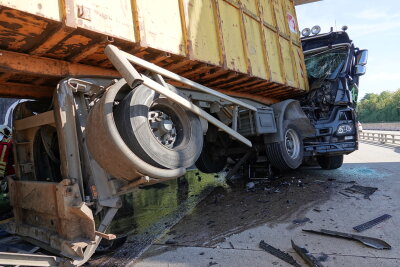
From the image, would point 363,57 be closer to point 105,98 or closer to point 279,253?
point 279,253

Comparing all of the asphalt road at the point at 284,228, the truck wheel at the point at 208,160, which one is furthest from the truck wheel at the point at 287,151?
the truck wheel at the point at 208,160

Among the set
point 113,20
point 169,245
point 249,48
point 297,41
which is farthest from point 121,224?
point 297,41

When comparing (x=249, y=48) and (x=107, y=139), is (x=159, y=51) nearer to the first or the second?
(x=107, y=139)

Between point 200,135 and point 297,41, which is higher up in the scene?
point 297,41

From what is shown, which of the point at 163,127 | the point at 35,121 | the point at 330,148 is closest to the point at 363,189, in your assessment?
the point at 330,148

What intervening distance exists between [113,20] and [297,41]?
4999mm

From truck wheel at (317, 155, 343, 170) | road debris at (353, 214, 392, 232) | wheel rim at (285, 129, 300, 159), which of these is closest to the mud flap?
road debris at (353, 214, 392, 232)

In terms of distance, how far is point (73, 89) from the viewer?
296cm

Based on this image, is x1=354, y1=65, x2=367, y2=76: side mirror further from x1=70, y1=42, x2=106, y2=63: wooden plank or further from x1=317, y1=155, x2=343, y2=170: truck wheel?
x1=70, y1=42, x2=106, y2=63: wooden plank

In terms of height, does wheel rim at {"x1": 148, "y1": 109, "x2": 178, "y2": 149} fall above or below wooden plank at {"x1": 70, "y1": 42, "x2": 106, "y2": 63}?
below

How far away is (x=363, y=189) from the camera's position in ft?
17.8

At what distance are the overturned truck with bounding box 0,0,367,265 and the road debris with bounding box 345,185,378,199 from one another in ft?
6.62

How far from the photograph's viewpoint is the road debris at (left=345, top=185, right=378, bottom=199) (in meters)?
5.14

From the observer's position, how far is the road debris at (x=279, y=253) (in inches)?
116
